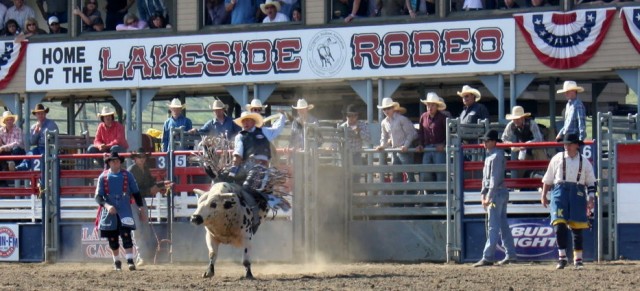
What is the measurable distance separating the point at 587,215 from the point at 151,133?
12.2 m

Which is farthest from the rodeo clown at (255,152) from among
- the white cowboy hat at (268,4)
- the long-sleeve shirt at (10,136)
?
the long-sleeve shirt at (10,136)

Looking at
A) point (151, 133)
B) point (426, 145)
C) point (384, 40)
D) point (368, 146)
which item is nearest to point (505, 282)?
point (426, 145)

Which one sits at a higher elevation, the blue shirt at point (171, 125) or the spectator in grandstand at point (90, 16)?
the spectator in grandstand at point (90, 16)

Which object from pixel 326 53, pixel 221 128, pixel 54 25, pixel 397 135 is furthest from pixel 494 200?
pixel 54 25

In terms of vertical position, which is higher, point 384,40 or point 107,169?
point 384,40

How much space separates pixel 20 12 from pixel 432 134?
951cm

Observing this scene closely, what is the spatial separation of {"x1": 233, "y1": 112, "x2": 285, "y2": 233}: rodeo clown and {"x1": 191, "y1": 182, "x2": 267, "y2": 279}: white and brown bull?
0.24 m

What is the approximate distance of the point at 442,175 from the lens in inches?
740

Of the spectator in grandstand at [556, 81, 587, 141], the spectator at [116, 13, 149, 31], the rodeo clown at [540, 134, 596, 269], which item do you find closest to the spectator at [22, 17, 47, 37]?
the spectator at [116, 13, 149, 31]

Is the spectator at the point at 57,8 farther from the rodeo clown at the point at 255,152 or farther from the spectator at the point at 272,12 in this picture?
the rodeo clown at the point at 255,152

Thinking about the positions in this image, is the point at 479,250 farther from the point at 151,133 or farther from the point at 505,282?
the point at 151,133

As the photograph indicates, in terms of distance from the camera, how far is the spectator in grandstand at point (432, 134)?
18812mm

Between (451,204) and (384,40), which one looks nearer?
(451,204)

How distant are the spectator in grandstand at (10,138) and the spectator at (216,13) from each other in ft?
12.3
